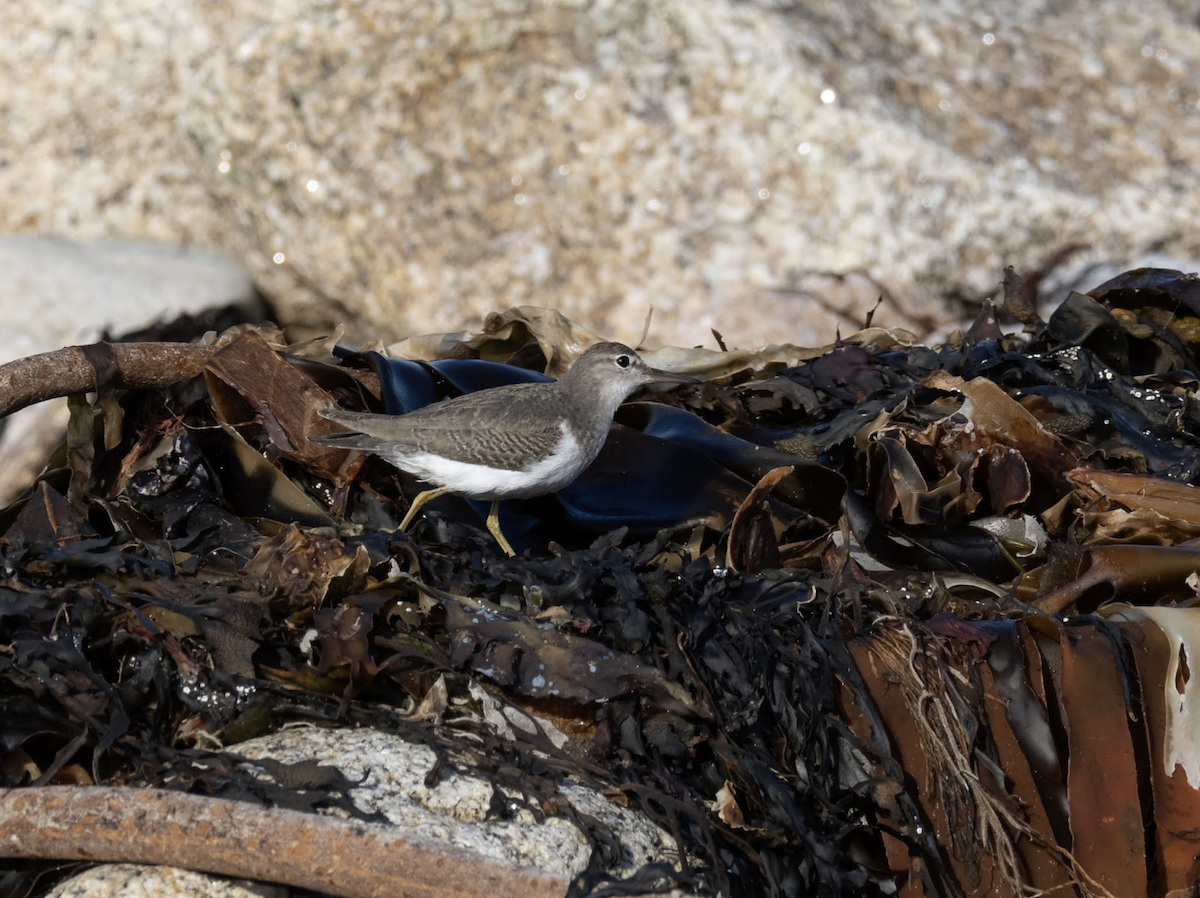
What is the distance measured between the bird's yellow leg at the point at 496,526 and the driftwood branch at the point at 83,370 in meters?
0.79

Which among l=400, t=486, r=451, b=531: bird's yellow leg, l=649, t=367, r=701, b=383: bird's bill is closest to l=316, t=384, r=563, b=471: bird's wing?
l=400, t=486, r=451, b=531: bird's yellow leg

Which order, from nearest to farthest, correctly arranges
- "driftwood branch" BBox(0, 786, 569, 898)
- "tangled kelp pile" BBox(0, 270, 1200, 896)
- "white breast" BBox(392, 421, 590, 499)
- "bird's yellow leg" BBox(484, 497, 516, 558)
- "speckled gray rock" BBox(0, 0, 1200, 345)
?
"driftwood branch" BBox(0, 786, 569, 898) → "tangled kelp pile" BBox(0, 270, 1200, 896) → "bird's yellow leg" BBox(484, 497, 516, 558) → "white breast" BBox(392, 421, 590, 499) → "speckled gray rock" BBox(0, 0, 1200, 345)

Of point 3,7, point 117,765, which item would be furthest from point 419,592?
point 3,7

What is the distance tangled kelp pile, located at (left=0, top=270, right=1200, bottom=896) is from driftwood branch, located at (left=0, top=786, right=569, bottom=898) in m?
0.09

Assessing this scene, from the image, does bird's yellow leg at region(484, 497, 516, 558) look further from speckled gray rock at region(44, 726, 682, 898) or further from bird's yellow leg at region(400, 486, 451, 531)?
speckled gray rock at region(44, 726, 682, 898)

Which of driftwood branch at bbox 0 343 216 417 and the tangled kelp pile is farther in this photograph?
driftwood branch at bbox 0 343 216 417

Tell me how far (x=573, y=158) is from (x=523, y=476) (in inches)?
69.2

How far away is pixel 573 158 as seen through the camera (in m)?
4.45

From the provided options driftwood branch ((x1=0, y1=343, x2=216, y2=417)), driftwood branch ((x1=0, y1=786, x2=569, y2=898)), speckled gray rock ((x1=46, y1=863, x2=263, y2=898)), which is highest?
driftwood branch ((x1=0, y1=343, x2=216, y2=417))

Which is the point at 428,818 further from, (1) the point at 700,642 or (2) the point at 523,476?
(2) the point at 523,476

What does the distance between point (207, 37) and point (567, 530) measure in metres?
2.77

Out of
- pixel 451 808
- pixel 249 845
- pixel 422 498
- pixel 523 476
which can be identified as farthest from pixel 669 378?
pixel 249 845

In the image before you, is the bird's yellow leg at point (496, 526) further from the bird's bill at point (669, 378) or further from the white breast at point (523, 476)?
the bird's bill at point (669, 378)

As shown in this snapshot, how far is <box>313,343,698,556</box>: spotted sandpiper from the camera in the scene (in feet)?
9.68
